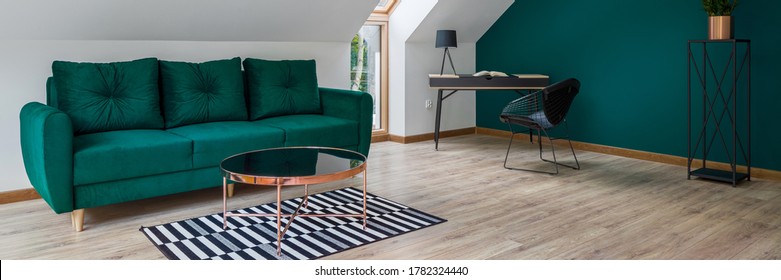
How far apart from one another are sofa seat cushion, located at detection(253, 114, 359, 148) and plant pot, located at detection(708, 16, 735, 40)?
2.42m

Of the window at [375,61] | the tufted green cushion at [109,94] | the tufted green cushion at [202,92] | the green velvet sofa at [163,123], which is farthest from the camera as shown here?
the window at [375,61]

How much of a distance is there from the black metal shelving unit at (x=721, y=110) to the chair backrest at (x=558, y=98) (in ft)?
2.53

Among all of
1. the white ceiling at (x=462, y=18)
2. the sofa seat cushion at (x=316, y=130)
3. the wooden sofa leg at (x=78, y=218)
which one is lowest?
the wooden sofa leg at (x=78, y=218)

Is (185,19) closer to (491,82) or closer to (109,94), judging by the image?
(109,94)

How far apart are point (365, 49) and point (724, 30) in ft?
9.94

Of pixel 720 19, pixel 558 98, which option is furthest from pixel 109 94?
pixel 720 19

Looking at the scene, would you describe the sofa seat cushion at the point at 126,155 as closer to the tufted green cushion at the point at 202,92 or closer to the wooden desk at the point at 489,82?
the tufted green cushion at the point at 202,92

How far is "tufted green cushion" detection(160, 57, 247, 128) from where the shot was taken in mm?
4070

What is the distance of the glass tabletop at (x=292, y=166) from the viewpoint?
2.86 metres

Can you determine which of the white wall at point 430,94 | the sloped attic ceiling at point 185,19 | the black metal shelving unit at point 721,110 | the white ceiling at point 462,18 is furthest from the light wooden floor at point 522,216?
the white ceiling at point 462,18

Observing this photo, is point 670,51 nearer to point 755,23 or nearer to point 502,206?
point 755,23

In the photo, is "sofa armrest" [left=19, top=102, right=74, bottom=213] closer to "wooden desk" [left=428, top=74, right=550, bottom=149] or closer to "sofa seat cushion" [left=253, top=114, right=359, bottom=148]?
"sofa seat cushion" [left=253, top=114, right=359, bottom=148]

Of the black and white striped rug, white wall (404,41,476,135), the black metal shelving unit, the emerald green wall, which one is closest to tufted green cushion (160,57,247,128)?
the black and white striped rug

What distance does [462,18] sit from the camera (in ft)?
19.5
